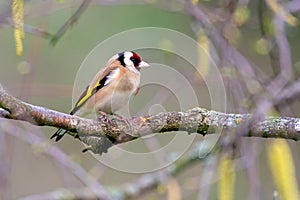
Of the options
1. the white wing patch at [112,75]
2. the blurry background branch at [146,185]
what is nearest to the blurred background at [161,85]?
the blurry background branch at [146,185]

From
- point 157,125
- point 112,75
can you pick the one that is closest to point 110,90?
point 112,75

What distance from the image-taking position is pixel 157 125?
6.23 feet

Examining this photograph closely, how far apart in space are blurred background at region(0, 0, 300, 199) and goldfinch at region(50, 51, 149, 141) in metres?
0.07

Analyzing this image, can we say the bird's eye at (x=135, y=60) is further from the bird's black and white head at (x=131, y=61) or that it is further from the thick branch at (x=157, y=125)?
the thick branch at (x=157, y=125)

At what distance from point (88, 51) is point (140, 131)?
2.96 metres

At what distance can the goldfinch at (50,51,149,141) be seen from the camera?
7.84 feet

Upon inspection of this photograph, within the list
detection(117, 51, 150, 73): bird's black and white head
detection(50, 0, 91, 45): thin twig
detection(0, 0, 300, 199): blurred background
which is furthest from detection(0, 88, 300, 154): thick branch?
detection(117, 51, 150, 73): bird's black and white head

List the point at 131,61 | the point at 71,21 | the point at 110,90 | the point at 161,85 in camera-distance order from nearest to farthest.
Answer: the point at 71,21 < the point at 110,90 < the point at 131,61 < the point at 161,85

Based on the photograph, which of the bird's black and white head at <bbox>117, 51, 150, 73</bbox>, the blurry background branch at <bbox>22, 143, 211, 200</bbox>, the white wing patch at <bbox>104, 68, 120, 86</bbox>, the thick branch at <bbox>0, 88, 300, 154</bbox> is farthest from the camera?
the blurry background branch at <bbox>22, 143, 211, 200</bbox>

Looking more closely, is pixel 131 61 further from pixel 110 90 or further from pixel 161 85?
pixel 161 85

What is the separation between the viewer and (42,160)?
512 centimetres

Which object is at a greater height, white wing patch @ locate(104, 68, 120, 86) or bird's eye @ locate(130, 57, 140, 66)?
bird's eye @ locate(130, 57, 140, 66)

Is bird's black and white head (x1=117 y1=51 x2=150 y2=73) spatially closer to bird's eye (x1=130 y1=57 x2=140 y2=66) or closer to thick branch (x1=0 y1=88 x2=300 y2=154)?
bird's eye (x1=130 y1=57 x2=140 y2=66)

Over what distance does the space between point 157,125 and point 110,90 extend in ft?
1.87
